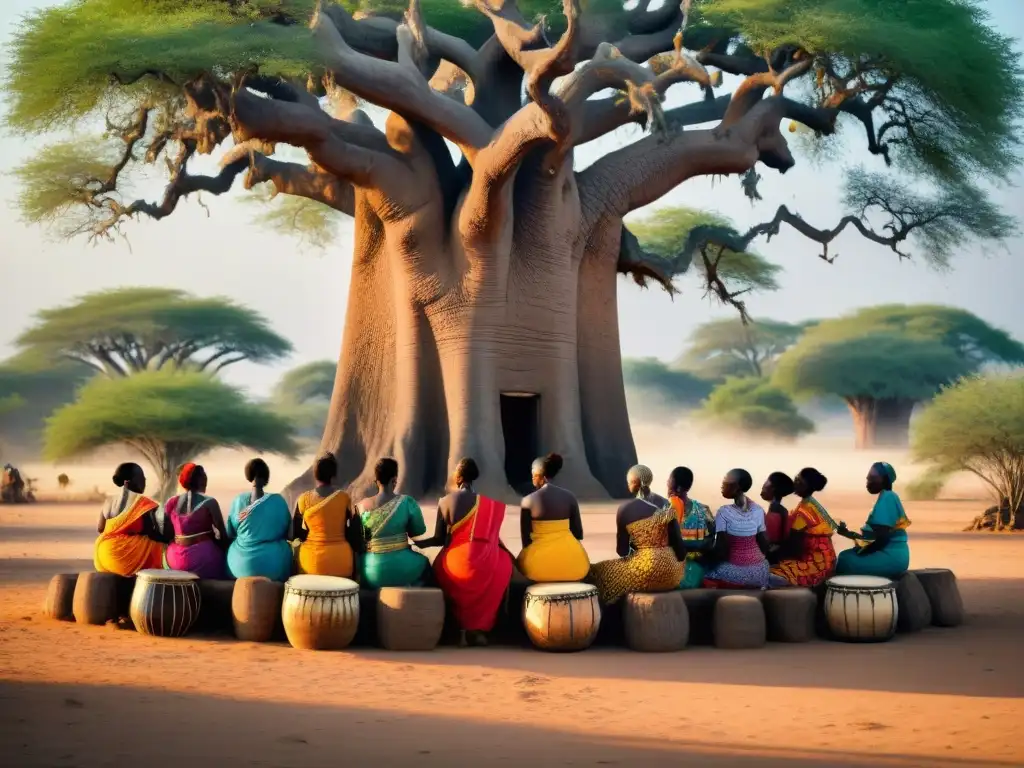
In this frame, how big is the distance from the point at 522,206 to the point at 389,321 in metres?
2.55

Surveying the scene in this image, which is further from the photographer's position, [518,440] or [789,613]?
[518,440]

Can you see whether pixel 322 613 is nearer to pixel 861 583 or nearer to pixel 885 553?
pixel 861 583

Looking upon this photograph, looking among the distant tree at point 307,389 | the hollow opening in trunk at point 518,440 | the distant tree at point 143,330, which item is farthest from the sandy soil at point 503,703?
the distant tree at point 307,389

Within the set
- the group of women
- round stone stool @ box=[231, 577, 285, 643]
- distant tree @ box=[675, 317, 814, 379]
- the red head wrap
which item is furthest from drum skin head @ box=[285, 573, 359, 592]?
distant tree @ box=[675, 317, 814, 379]

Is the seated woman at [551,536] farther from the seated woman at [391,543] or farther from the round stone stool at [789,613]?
the round stone stool at [789,613]

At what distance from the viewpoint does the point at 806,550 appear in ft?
31.6

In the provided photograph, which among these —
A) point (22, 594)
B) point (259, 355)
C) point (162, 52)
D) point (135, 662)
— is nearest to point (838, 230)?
point (162, 52)

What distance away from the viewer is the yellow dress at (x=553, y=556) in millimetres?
8977

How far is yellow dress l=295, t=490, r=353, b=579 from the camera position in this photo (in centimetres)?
899

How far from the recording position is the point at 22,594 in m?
11.4

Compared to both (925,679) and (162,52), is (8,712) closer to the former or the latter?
(925,679)

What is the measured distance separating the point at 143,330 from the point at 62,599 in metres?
36.0

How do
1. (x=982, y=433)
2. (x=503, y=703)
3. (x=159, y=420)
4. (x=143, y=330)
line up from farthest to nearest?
(x=143, y=330) < (x=159, y=420) < (x=982, y=433) < (x=503, y=703)

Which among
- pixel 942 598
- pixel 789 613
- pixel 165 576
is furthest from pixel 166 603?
pixel 942 598
